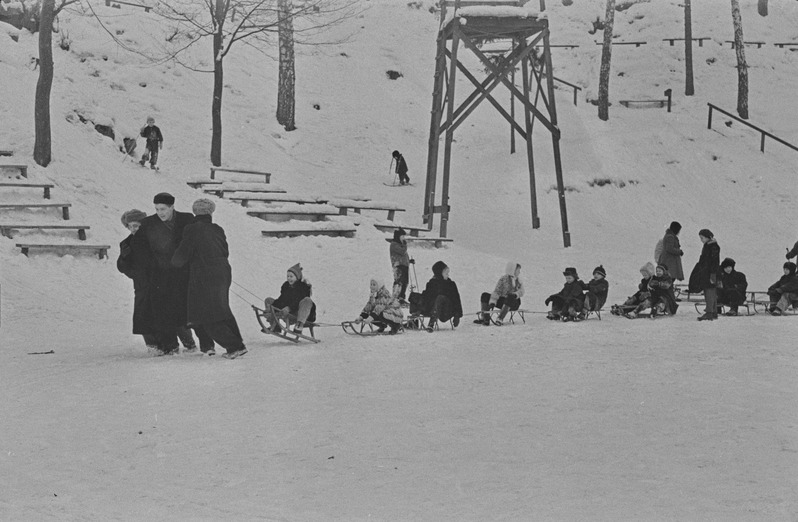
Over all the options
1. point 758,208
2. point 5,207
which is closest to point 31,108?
point 5,207

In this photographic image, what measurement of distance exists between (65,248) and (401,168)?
12.4 meters

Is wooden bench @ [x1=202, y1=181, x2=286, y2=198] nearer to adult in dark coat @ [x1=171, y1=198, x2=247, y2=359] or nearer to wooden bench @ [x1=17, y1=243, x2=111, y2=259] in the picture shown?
wooden bench @ [x1=17, y1=243, x2=111, y2=259]

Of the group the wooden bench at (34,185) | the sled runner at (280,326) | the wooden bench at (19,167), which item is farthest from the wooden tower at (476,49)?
the sled runner at (280,326)

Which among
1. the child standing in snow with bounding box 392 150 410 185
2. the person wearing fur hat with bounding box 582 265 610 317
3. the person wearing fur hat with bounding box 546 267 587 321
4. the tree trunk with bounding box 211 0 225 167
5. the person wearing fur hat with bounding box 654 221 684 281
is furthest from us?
the child standing in snow with bounding box 392 150 410 185

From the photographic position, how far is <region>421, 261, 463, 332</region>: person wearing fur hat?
522 inches

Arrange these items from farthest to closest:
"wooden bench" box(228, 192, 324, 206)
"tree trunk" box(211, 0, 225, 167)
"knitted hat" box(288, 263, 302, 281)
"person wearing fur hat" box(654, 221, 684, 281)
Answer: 1. "tree trunk" box(211, 0, 225, 167)
2. "wooden bench" box(228, 192, 324, 206)
3. "person wearing fur hat" box(654, 221, 684, 281)
4. "knitted hat" box(288, 263, 302, 281)

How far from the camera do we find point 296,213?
767 inches

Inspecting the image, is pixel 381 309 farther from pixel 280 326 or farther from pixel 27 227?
pixel 27 227

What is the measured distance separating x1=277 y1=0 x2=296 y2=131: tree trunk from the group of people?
16.5 metres

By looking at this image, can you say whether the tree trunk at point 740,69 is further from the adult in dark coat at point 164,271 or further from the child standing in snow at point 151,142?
the adult in dark coat at point 164,271

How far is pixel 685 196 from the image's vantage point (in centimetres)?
2762

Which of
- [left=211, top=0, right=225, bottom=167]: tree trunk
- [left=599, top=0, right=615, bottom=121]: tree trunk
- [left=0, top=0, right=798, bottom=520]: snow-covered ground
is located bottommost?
[left=0, top=0, right=798, bottom=520]: snow-covered ground

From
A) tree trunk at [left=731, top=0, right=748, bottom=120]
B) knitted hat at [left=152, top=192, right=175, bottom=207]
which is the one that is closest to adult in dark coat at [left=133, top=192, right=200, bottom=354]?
knitted hat at [left=152, top=192, right=175, bottom=207]

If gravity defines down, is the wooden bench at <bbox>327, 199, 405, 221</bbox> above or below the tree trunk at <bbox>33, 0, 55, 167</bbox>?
below
